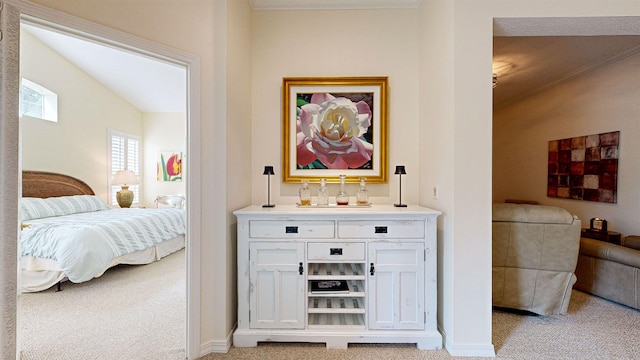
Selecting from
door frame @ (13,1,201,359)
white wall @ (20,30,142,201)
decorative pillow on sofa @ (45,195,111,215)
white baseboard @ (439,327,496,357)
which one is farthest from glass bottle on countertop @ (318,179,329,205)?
white wall @ (20,30,142,201)

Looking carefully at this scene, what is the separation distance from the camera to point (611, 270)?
2699 millimetres

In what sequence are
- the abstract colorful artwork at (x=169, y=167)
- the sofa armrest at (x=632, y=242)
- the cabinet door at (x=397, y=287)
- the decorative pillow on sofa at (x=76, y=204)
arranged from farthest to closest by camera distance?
the abstract colorful artwork at (x=169, y=167) → the decorative pillow on sofa at (x=76, y=204) → the sofa armrest at (x=632, y=242) → the cabinet door at (x=397, y=287)

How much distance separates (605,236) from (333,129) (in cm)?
354

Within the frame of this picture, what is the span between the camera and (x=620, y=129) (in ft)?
11.0

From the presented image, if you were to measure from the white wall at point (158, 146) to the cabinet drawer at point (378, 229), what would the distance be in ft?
19.0

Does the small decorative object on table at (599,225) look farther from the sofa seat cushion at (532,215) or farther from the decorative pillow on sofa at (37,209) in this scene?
the decorative pillow on sofa at (37,209)

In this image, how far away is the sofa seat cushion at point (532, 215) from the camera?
91.1 inches

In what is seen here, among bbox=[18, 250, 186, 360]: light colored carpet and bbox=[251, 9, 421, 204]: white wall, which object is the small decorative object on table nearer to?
bbox=[251, 9, 421, 204]: white wall

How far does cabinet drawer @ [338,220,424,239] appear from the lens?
2.02m

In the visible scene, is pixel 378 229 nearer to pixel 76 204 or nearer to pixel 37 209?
pixel 37 209

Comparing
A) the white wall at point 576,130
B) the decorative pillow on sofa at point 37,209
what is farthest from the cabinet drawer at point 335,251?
the decorative pillow on sofa at point 37,209

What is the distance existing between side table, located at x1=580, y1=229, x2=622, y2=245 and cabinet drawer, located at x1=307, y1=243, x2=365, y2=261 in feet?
10.7

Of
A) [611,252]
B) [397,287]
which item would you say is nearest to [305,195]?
[397,287]

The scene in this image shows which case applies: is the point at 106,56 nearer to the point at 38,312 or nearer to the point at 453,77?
the point at 38,312
